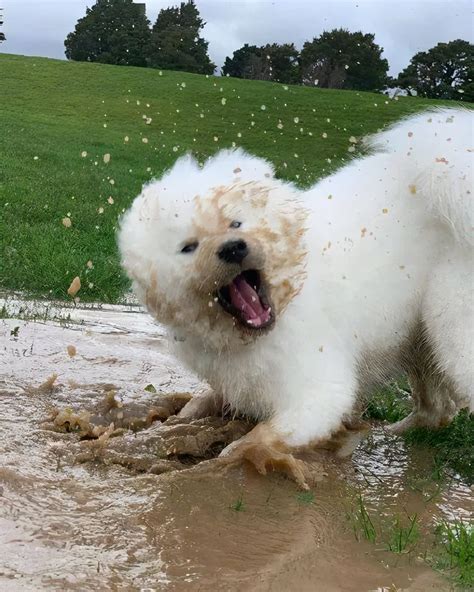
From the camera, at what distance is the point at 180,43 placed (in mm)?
38062

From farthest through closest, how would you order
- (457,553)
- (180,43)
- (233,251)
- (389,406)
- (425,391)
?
(180,43)
(389,406)
(425,391)
(233,251)
(457,553)

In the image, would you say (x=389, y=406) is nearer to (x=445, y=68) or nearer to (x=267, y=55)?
(x=445, y=68)

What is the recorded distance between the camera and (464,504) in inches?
148

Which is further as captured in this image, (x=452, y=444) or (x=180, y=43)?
(x=180, y=43)

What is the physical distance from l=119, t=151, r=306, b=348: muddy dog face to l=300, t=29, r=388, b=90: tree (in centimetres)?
2178

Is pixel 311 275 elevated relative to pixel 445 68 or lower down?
lower down

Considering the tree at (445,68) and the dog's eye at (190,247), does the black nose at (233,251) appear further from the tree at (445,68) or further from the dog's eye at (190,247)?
the tree at (445,68)

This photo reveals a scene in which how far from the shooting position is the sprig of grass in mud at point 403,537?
306 centimetres

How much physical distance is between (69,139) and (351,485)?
22.5 meters

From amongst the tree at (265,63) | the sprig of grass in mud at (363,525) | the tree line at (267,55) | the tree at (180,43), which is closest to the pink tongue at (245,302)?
the sprig of grass in mud at (363,525)

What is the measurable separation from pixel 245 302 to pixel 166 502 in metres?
0.94

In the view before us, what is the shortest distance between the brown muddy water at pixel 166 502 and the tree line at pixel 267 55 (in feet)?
49.2

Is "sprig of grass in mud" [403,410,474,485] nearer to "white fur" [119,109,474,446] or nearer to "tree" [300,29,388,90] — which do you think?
"white fur" [119,109,474,446]

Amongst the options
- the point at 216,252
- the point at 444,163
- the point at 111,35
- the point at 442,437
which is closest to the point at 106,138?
the point at 111,35
